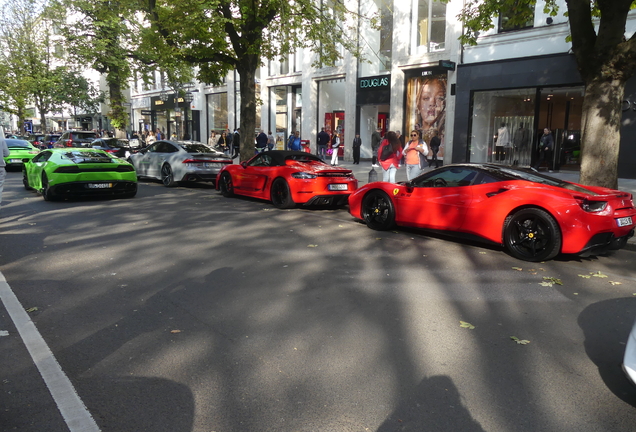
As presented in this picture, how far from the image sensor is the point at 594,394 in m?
3.29

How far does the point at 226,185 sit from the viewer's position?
13.6 metres

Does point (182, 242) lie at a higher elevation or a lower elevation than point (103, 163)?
lower

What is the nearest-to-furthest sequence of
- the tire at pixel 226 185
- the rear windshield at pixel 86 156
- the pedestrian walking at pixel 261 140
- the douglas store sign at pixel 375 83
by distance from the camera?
the rear windshield at pixel 86 156
the tire at pixel 226 185
the douglas store sign at pixel 375 83
the pedestrian walking at pixel 261 140

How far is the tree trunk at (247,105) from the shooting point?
18.3 m

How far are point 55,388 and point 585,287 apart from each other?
17.6ft

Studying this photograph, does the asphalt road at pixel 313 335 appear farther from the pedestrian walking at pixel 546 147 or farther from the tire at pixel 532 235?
the pedestrian walking at pixel 546 147

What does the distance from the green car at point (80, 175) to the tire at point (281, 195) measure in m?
3.71

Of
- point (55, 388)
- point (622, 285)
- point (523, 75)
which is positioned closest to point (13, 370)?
point (55, 388)

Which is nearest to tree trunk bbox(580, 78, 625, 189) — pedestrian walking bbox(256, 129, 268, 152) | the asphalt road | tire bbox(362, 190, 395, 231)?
the asphalt road

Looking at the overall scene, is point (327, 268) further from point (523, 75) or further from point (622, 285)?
point (523, 75)

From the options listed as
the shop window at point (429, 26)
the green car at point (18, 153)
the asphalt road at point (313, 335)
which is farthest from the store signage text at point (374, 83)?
the asphalt road at point (313, 335)

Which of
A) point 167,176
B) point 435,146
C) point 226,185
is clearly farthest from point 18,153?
point 435,146

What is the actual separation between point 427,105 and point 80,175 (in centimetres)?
1578

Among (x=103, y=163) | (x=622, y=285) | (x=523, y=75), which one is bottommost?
(x=622, y=285)
